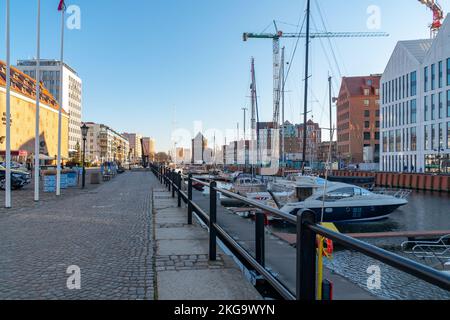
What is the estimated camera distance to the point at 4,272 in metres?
5.08

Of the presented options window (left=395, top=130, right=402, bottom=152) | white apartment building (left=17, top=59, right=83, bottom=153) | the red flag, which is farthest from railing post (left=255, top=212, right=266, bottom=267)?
white apartment building (left=17, top=59, right=83, bottom=153)

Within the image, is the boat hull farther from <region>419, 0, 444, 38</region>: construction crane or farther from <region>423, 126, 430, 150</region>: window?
<region>419, 0, 444, 38</region>: construction crane

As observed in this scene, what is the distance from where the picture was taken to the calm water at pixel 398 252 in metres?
A: 4.57

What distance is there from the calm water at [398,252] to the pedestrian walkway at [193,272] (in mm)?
1559

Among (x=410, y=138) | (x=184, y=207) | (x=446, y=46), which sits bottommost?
(x=184, y=207)

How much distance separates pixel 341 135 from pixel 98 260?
357 feet

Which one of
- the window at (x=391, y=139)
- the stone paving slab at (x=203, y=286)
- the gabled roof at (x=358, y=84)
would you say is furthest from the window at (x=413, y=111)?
the stone paving slab at (x=203, y=286)

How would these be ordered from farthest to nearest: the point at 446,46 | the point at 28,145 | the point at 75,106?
the point at 75,106
the point at 28,145
the point at 446,46

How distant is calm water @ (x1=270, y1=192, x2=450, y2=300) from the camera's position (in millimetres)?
4574

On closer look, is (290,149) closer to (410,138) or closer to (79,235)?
(410,138)

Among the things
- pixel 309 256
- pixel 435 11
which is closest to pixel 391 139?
pixel 435 11

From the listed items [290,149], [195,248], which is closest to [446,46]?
[195,248]

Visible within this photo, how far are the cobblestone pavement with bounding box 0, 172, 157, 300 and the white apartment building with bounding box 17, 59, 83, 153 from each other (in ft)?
343
